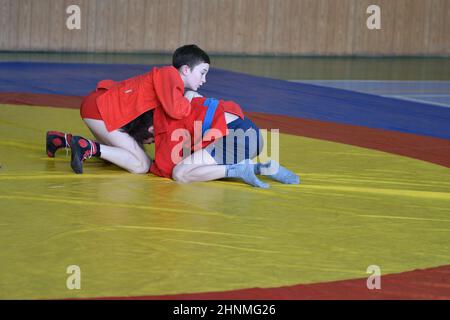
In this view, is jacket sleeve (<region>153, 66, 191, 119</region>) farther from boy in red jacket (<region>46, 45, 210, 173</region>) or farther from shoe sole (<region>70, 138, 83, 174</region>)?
shoe sole (<region>70, 138, 83, 174</region>)

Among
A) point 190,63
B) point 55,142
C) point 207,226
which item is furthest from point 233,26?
point 207,226

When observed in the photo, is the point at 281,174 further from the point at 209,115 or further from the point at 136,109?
the point at 136,109

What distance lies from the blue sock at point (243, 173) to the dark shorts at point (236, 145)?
162 mm

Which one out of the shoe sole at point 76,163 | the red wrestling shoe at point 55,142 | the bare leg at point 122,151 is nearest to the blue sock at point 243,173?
the bare leg at point 122,151

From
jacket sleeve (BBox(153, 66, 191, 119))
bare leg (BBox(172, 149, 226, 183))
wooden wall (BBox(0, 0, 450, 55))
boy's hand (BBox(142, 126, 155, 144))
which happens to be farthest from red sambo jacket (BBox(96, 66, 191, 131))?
wooden wall (BBox(0, 0, 450, 55))

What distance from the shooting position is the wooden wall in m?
11.6

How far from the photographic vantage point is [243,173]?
461 centimetres

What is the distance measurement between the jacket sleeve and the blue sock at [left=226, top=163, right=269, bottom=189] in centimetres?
36

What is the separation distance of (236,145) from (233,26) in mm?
8091

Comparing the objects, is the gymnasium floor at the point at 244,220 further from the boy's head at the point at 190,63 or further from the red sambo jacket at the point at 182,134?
the boy's head at the point at 190,63

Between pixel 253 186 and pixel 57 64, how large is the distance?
6075 mm

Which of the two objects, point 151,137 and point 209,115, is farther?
point 151,137

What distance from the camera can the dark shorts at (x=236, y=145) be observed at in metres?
4.77

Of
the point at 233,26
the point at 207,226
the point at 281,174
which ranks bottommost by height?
the point at 207,226
